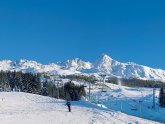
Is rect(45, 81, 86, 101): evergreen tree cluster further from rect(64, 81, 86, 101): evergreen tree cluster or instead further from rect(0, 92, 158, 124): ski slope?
rect(0, 92, 158, 124): ski slope

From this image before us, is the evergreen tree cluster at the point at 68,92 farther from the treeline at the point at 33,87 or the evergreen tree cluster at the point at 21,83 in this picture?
the evergreen tree cluster at the point at 21,83

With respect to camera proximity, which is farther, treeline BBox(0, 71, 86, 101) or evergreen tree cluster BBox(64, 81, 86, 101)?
evergreen tree cluster BBox(64, 81, 86, 101)

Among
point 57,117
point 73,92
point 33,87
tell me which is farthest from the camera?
point 73,92

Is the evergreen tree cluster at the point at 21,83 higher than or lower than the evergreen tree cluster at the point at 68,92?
higher

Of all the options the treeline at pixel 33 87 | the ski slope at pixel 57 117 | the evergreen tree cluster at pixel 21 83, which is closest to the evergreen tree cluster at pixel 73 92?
the treeline at pixel 33 87

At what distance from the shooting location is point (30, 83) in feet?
496

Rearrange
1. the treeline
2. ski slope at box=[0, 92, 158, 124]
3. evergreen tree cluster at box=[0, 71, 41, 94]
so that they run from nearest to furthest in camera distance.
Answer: ski slope at box=[0, 92, 158, 124] → evergreen tree cluster at box=[0, 71, 41, 94] → the treeline

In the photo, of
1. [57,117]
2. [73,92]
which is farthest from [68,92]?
[57,117]

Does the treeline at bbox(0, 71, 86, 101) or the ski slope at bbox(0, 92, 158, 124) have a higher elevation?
the treeline at bbox(0, 71, 86, 101)

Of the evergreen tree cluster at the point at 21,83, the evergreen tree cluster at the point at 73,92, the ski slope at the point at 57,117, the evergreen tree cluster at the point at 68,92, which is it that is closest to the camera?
the ski slope at the point at 57,117

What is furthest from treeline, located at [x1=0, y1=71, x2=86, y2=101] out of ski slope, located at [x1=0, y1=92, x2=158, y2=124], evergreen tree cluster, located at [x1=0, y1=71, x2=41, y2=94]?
ski slope, located at [x1=0, y1=92, x2=158, y2=124]

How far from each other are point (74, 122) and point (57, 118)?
2709 millimetres

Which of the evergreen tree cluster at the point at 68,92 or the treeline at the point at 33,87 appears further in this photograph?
the evergreen tree cluster at the point at 68,92

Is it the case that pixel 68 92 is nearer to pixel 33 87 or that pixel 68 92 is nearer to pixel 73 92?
pixel 73 92
